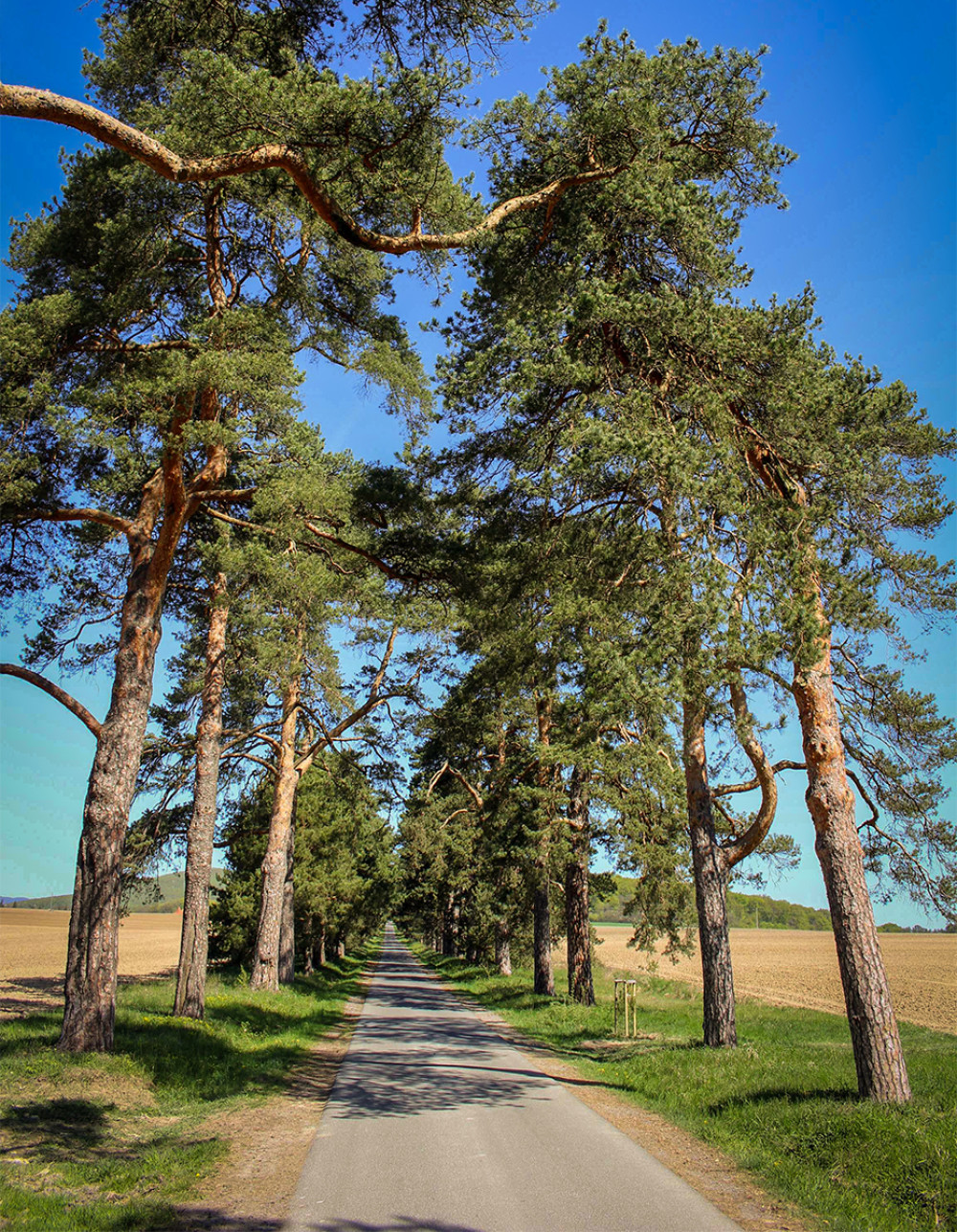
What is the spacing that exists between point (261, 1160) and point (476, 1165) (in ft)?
6.07

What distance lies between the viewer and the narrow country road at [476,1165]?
189 inches

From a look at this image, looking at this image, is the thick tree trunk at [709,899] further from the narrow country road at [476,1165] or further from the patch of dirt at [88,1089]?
the patch of dirt at [88,1089]

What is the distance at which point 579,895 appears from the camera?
18.5m

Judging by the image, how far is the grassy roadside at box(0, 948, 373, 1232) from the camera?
5039mm

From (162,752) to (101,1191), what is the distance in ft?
40.5

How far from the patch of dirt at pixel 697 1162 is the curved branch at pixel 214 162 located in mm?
7958

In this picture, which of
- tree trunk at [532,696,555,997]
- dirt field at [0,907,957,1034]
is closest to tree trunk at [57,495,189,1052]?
dirt field at [0,907,957,1034]

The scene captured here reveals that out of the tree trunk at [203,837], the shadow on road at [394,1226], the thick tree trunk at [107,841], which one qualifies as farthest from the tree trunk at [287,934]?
the shadow on road at [394,1226]

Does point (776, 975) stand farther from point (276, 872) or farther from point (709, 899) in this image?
point (709, 899)

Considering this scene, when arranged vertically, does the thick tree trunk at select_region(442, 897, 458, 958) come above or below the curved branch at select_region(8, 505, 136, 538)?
below

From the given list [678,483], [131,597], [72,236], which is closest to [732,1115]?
[678,483]

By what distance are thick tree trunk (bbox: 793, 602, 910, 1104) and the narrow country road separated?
2621mm

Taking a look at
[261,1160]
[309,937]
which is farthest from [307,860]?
[261,1160]

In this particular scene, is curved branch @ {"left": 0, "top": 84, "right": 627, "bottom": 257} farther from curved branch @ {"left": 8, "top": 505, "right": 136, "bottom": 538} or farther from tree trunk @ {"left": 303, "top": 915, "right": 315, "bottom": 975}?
tree trunk @ {"left": 303, "top": 915, "right": 315, "bottom": 975}
